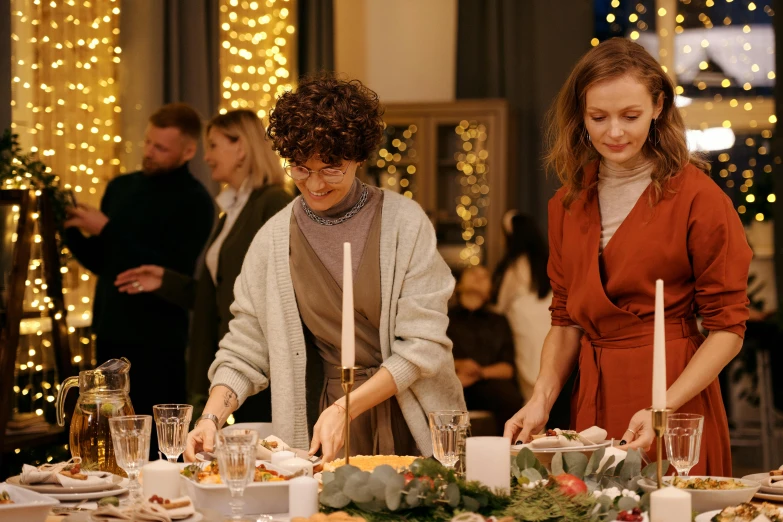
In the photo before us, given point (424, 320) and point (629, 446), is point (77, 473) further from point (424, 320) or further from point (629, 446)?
point (629, 446)

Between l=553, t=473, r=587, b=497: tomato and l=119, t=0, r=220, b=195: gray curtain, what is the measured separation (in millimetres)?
3413

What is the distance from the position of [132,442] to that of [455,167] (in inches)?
199

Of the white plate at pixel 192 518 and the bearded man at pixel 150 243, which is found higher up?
the bearded man at pixel 150 243

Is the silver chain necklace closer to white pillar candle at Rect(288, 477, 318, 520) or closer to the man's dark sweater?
white pillar candle at Rect(288, 477, 318, 520)

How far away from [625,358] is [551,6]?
4.97 metres

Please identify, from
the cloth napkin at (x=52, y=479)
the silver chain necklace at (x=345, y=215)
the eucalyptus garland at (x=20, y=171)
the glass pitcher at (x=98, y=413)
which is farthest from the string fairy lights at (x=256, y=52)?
the cloth napkin at (x=52, y=479)

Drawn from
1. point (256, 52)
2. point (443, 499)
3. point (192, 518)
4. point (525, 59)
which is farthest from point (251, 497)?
point (525, 59)

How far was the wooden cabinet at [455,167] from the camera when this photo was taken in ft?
21.4

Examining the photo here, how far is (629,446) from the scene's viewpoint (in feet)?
5.97

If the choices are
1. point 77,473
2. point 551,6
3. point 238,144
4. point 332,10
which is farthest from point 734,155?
point 77,473

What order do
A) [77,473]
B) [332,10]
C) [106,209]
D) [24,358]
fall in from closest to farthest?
1. [77,473]
2. [24,358]
3. [106,209]
4. [332,10]

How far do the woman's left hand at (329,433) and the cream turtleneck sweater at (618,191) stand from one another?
0.66 meters

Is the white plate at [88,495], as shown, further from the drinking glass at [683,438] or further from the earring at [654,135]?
the earring at [654,135]

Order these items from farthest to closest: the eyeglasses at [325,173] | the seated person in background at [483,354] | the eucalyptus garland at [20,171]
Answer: the seated person in background at [483,354] → the eucalyptus garland at [20,171] → the eyeglasses at [325,173]
